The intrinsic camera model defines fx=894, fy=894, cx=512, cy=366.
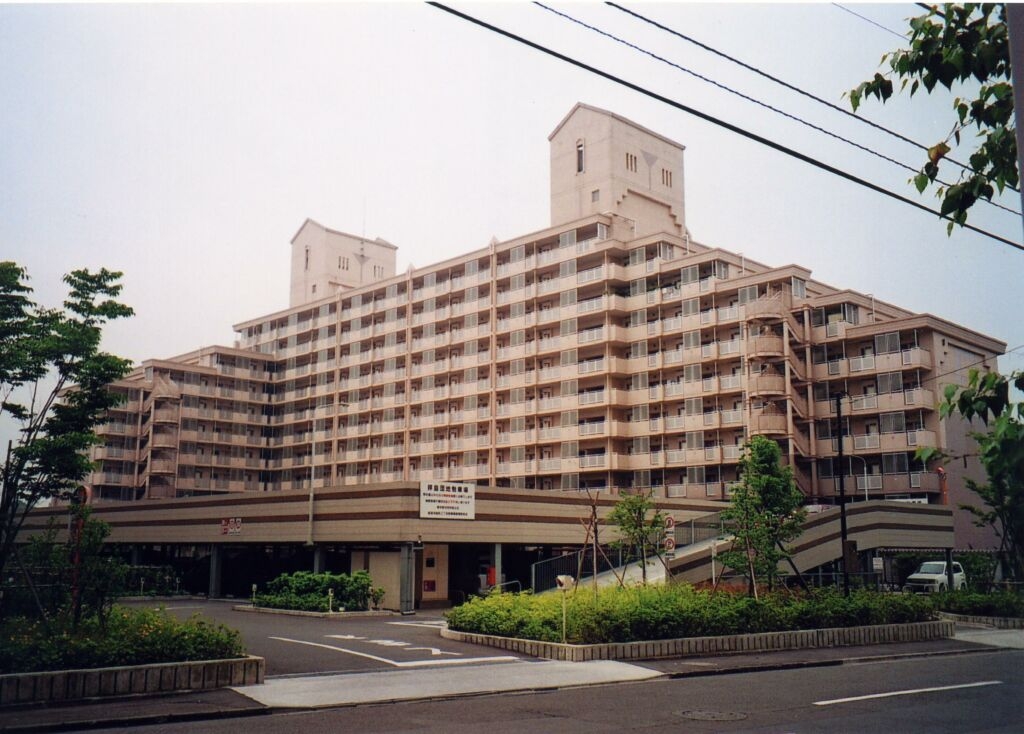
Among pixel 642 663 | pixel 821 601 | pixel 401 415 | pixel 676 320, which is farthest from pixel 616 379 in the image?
pixel 642 663

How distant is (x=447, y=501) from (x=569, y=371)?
101ft

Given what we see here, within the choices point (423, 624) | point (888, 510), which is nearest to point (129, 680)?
point (423, 624)

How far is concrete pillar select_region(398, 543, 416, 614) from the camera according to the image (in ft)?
116

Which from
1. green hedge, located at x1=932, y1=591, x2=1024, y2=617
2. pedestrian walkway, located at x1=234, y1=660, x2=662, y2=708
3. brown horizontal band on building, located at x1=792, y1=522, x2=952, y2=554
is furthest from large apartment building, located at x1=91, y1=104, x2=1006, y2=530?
pedestrian walkway, located at x1=234, y1=660, x2=662, y2=708

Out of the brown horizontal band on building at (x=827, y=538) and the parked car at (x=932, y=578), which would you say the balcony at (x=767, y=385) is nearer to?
the brown horizontal band on building at (x=827, y=538)

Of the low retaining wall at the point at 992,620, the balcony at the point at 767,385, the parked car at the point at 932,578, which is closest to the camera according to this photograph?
the low retaining wall at the point at 992,620

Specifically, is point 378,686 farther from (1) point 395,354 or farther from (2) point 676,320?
(1) point 395,354

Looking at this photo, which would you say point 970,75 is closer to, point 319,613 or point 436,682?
point 436,682

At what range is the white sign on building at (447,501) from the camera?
36.6m

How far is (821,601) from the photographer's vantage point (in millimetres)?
24125

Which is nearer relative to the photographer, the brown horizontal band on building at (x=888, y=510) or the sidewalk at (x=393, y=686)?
the sidewalk at (x=393, y=686)

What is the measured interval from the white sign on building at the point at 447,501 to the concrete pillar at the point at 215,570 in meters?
15.7

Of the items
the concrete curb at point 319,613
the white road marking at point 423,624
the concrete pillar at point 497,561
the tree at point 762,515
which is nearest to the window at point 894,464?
the concrete pillar at point 497,561

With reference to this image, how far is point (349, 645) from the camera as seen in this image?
22.4 meters
